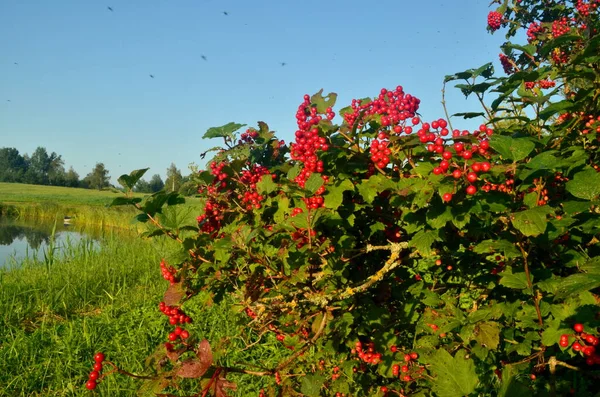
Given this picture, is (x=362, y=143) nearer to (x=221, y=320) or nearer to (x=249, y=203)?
(x=249, y=203)

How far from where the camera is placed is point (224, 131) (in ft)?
7.57

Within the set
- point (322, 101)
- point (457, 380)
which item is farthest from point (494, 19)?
point (457, 380)

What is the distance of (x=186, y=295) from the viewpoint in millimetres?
1901

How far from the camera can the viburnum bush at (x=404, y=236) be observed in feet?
4.29

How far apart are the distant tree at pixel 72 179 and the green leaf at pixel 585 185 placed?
89.8 m

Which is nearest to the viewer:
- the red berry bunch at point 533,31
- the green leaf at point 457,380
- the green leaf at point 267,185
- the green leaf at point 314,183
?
the green leaf at point 457,380

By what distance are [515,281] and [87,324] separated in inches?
170

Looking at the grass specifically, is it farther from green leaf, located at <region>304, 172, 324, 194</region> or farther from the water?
the water

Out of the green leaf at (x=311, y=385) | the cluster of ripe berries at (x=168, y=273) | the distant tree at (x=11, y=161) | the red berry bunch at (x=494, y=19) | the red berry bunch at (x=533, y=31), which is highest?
the distant tree at (x=11, y=161)

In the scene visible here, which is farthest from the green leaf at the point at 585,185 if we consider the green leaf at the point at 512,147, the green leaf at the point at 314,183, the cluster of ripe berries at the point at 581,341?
the green leaf at the point at 314,183

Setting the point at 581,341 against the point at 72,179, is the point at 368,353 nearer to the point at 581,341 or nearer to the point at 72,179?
the point at 581,341

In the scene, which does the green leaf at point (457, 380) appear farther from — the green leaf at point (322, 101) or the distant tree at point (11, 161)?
the distant tree at point (11, 161)

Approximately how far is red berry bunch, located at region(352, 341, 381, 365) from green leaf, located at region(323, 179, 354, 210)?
0.94 m

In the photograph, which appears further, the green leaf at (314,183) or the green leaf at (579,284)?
the green leaf at (314,183)
